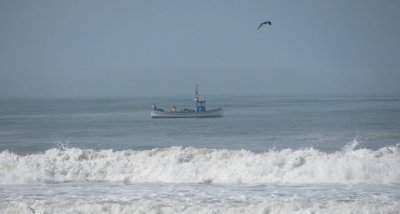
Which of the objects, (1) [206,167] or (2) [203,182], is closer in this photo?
(2) [203,182]

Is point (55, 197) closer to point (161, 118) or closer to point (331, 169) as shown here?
point (331, 169)

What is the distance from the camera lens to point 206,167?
2494 cm

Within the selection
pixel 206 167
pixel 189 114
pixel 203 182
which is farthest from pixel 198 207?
pixel 189 114

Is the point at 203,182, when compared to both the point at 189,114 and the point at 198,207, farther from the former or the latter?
the point at 189,114

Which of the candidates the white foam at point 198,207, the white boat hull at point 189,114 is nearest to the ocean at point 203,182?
the white foam at point 198,207

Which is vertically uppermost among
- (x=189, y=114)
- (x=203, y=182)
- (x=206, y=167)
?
(x=189, y=114)

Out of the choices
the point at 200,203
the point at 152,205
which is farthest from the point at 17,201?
the point at 200,203

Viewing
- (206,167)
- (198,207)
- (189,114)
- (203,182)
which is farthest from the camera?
(189,114)

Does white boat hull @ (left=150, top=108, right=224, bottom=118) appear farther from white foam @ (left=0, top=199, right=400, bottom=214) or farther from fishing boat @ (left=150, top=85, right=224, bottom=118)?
white foam @ (left=0, top=199, right=400, bottom=214)

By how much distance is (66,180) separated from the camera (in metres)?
23.9

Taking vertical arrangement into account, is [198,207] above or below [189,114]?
below

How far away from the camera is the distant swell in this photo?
22.9m

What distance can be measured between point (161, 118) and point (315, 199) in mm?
58155

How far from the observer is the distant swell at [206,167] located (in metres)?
22.9
